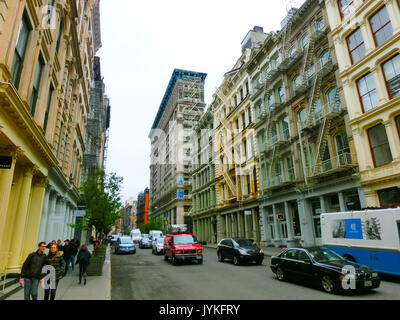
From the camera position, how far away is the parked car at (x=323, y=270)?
8674 millimetres

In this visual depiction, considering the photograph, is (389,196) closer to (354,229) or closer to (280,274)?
(354,229)

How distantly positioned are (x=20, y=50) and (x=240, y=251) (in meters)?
15.9

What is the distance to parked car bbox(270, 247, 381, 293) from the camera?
8674 millimetres

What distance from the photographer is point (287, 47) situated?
27.2 m

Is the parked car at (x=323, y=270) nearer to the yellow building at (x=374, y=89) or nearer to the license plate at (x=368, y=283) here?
the license plate at (x=368, y=283)

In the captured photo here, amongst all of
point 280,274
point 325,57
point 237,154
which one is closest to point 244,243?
point 280,274

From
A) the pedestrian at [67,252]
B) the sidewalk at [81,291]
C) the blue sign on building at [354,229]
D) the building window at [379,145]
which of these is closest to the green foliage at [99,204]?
the pedestrian at [67,252]

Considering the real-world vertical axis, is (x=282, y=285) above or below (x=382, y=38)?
below

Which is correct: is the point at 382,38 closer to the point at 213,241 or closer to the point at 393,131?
the point at 393,131

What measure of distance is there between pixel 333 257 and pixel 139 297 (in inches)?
290

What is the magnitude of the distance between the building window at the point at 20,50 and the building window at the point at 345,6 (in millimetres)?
21994

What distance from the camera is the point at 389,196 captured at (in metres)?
16.5

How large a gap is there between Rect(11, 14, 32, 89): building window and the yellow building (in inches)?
793
